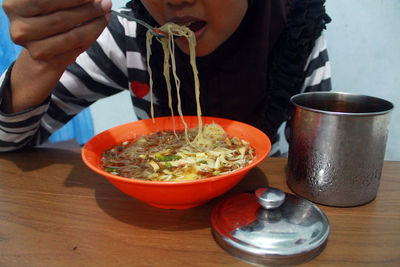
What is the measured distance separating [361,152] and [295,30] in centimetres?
82

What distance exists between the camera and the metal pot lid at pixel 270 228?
68cm

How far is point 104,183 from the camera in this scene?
3.56 feet

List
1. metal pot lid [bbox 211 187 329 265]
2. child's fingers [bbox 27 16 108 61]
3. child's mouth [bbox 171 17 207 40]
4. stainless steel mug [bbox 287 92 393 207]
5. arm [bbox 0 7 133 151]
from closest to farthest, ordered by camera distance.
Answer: metal pot lid [bbox 211 187 329 265] → stainless steel mug [bbox 287 92 393 207] → child's fingers [bbox 27 16 108 61] → child's mouth [bbox 171 17 207 40] → arm [bbox 0 7 133 151]

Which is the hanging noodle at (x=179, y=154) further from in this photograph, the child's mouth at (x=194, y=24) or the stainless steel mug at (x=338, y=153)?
the stainless steel mug at (x=338, y=153)

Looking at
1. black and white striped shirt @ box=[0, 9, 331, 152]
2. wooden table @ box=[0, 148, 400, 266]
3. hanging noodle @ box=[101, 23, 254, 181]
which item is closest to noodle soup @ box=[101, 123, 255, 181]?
hanging noodle @ box=[101, 23, 254, 181]

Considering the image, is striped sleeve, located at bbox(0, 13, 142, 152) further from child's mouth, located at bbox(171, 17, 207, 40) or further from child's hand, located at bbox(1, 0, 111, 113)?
child's mouth, located at bbox(171, 17, 207, 40)

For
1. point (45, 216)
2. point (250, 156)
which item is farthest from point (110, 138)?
point (250, 156)

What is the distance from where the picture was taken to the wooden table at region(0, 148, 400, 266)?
0.72 metres

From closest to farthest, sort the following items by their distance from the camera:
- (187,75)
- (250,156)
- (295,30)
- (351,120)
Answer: (351,120) < (250,156) < (295,30) < (187,75)

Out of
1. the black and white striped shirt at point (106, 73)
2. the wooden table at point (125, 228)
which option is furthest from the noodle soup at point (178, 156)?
the black and white striped shirt at point (106, 73)

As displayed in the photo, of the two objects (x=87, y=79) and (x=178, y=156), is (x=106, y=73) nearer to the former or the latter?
(x=87, y=79)

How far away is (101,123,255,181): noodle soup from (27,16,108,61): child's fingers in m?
0.38

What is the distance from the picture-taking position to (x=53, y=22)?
35.3 inches

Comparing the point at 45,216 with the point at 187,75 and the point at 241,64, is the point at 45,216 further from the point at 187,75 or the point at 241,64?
the point at 241,64
